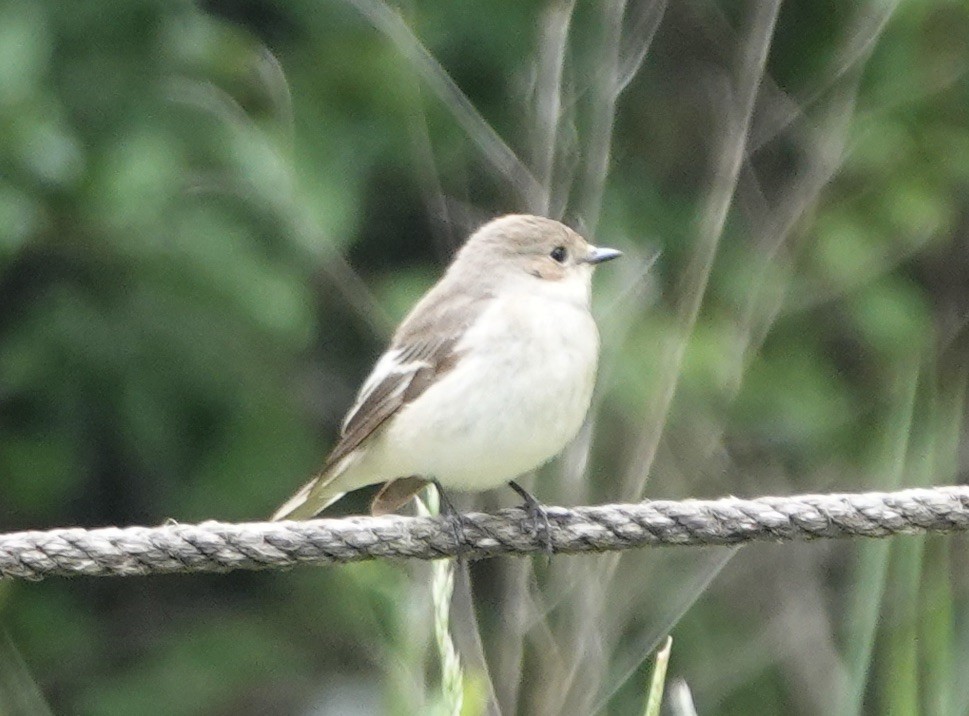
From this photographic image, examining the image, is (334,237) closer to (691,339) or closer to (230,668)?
(691,339)

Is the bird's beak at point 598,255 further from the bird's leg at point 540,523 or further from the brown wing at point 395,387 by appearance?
the bird's leg at point 540,523

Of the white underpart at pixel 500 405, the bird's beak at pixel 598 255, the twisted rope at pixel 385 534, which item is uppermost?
the bird's beak at pixel 598 255

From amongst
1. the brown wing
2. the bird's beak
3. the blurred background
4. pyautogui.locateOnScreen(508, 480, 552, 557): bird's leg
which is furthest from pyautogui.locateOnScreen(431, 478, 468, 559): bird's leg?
the blurred background

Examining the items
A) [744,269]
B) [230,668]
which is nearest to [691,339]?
[744,269]

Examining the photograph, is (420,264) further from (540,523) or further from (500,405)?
(540,523)

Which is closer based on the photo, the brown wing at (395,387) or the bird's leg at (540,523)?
the bird's leg at (540,523)

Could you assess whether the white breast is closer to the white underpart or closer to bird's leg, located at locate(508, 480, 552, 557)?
the white underpart

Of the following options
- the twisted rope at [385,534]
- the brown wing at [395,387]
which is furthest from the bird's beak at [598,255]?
the twisted rope at [385,534]

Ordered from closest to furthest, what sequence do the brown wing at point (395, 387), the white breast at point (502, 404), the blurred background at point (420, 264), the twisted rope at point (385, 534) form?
the twisted rope at point (385, 534) < the white breast at point (502, 404) < the brown wing at point (395, 387) < the blurred background at point (420, 264)
